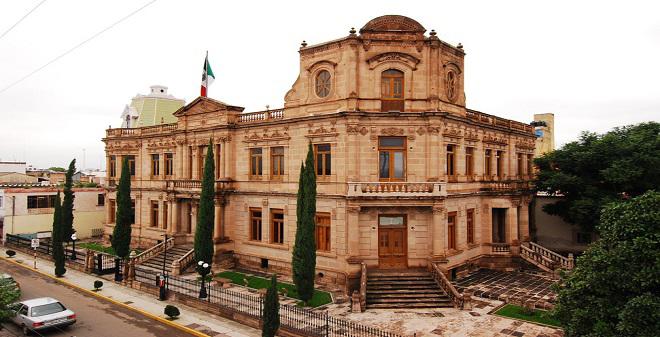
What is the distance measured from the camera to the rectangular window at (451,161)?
2800 centimetres

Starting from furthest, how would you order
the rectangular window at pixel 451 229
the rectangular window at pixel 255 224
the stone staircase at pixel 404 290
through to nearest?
the rectangular window at pixel 255 224 < the rectangular window at pixel 451 229 < the stone staircase at pixel 404 290

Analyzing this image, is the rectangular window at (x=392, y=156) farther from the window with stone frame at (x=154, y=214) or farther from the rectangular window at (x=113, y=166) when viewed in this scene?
the rectangular window at (x=113, y=166)

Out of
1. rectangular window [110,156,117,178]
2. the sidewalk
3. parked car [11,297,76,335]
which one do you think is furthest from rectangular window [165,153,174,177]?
parked car [11,297,76,335]

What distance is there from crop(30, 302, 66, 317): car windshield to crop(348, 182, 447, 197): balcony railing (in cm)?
Answer: 1564

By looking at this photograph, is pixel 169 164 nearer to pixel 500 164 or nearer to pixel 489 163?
pixel 489 163

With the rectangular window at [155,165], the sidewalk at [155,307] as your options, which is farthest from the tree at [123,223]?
the rectangular window at [155,165]

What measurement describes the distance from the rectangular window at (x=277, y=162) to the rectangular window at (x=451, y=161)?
11184 mm

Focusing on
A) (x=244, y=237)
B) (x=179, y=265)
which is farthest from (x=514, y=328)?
(x=179, y=265)

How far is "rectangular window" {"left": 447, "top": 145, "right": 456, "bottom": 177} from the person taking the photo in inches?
1102

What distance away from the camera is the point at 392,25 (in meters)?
26.3

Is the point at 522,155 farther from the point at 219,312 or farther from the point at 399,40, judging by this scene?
the point at 219,312

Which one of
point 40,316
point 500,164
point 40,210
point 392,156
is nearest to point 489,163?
point 500,164

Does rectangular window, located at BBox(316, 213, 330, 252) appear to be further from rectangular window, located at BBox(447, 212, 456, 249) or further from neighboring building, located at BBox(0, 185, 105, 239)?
neighboring building, located at BBox(0, 185, 105, 239)

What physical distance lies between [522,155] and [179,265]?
95.5 ft
